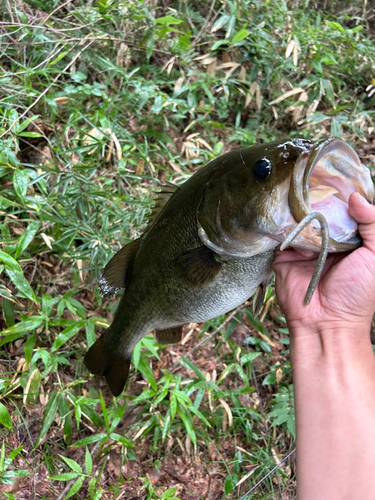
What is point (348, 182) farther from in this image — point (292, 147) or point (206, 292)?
point (206, 292)

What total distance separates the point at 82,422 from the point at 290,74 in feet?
12.4

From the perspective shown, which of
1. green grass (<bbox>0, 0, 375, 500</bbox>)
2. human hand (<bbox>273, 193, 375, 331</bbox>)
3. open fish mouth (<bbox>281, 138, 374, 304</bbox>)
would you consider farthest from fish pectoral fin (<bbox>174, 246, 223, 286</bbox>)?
green grass (<bbox>0, 0, 375, 500</bbox>)

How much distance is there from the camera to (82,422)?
2.48 metres

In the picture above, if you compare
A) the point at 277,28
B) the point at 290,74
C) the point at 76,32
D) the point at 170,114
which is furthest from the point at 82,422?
the point at 277,28

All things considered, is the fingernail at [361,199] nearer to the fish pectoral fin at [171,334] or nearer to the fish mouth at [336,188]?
the fish mouth at [336,188]

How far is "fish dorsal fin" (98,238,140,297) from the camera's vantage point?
75.4 inches

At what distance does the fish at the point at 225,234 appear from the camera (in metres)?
1.32

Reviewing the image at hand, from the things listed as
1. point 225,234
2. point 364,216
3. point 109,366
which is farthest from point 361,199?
point 109,366

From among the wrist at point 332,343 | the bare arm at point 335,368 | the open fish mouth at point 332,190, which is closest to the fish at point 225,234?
the open fish mouth at point 332,190

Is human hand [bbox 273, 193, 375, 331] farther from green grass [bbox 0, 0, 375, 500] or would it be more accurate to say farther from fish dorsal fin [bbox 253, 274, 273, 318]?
green grass [bbox 0, 0, 375, 500]

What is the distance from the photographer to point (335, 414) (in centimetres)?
139

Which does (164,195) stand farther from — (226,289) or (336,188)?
(336,188)

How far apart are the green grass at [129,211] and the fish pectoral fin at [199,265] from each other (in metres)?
0.92

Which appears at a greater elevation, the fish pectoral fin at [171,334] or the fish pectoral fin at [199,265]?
the fish pectoral fin at [199,265]
